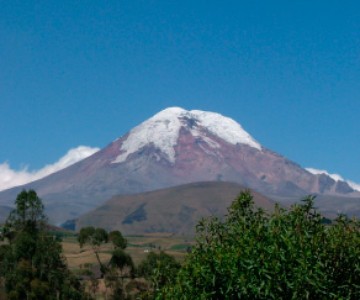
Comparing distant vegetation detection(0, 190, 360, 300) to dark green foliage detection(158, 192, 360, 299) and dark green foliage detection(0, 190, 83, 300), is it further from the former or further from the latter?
dark green foliage detection(0, 190, 83, 300)

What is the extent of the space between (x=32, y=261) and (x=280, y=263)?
101001 millimetres

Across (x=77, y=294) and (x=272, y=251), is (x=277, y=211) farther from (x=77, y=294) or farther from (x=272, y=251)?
(x=77, y=294)

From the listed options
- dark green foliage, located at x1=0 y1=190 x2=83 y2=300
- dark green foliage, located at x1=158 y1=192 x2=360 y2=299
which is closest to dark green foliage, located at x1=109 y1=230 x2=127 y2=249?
dark green foliage, located at x1=0 y1=190 x2=83 y2=300

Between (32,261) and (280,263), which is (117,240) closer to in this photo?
(32,261)

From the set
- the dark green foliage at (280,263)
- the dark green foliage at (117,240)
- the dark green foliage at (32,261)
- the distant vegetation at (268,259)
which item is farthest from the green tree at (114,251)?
the dark green foliage at (280,263)

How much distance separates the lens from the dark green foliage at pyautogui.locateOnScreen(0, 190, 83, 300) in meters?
130

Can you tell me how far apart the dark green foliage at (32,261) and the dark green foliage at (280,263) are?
7965 cm

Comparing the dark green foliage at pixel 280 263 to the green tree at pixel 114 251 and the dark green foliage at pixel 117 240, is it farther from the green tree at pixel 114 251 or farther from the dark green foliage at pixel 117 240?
the dark green foliage at pixel 117 240

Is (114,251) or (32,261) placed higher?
(114,251)

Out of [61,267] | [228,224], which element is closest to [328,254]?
[228,224]

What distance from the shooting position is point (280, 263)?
47.6 meters

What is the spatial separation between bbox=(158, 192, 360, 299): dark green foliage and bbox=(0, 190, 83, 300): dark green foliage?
261 ft

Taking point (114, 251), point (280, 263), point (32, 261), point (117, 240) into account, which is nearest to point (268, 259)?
point (280, 263)

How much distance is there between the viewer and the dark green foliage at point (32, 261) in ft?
427
